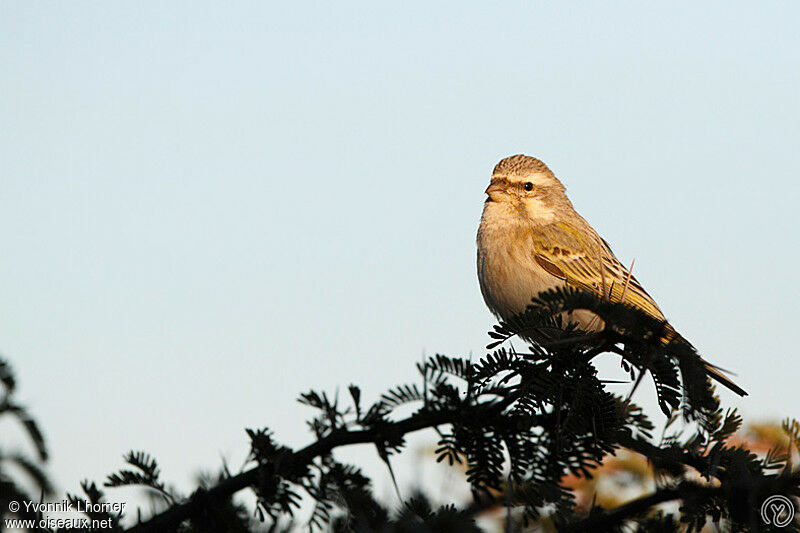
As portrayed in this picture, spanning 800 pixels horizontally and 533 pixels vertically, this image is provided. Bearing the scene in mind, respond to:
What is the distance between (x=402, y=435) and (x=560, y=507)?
52 centimetres

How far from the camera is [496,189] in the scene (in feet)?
25.9

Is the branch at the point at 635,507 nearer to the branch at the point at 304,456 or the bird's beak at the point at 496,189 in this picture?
the branch at the point at 304,456

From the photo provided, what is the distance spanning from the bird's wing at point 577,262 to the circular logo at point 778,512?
4731mm

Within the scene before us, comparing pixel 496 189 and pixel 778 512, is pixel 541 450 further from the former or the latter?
pixel 496 189

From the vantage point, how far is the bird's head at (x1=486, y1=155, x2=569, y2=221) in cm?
784

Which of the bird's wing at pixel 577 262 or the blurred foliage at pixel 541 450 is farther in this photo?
the bird's wing at pixel 577 262

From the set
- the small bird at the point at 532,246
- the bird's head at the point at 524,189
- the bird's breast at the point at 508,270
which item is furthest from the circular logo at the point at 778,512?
the bird's head at the point at 524,189

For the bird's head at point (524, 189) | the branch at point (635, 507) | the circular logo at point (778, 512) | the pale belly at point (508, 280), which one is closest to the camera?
the branch at point (635, 507)

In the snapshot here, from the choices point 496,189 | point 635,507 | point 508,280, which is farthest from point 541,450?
point 496,189

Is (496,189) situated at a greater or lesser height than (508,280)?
greater

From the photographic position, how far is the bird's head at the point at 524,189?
7.84m

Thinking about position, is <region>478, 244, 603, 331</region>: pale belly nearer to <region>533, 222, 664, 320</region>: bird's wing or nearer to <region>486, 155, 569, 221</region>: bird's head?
<region>533, 222, 664, 320</region>: bird's wing

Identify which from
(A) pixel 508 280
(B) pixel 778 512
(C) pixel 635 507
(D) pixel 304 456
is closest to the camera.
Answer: (C) pixel 635 507

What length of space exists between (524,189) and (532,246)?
893mm
